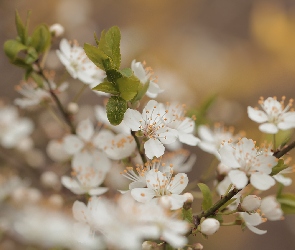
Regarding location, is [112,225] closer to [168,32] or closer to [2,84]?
[2,84]

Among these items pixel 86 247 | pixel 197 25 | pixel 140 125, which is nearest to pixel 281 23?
pixel 197 25

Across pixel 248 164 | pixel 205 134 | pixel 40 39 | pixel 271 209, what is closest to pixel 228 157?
pixel 248 164

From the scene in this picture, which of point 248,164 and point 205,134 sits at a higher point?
point 205,134

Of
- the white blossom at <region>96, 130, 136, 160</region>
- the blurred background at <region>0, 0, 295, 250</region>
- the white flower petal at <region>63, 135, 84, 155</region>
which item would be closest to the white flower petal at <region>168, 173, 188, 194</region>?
the white blossom at <region>96, 130, 136, 160</region>

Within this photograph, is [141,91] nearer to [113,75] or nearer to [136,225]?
[113,75]

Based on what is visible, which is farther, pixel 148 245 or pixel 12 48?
pixel 12 48

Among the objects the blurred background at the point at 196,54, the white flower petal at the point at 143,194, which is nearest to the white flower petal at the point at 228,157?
the white flower petal at the point at 143,194

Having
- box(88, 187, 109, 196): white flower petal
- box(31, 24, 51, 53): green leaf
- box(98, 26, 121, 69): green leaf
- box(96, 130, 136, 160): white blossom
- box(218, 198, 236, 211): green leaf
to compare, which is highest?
box(31, 24, 51, 53): green leaf

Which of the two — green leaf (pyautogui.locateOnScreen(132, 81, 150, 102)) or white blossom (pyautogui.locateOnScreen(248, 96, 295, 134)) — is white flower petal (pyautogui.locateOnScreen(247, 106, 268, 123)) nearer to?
white blossom (pyautogui.locateOnScreen(248, 96, 295, 134))
